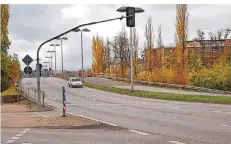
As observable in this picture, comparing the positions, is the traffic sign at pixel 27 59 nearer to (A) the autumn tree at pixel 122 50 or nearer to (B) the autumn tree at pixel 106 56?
(A) the autumn tree at pixel 122 50

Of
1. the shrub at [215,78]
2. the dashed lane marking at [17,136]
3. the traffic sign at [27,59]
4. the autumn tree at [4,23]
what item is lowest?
the dashed lane marking at [17,136]

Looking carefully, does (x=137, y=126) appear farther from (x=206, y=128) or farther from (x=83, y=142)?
(x=83, y=142)

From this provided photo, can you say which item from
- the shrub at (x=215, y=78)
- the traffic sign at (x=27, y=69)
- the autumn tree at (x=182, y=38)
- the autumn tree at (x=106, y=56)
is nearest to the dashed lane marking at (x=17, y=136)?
the traffic sign at (x=27, y=69)

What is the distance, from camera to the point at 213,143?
12.2m

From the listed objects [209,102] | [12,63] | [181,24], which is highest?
[181,24]

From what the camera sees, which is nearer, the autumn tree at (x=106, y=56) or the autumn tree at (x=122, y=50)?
the autumn tree at (x=122, y=50)

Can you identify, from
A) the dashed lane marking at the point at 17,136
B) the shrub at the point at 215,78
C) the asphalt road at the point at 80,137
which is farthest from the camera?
the shrub at the point at 215,78

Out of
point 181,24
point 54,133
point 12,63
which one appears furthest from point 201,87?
point 54,133

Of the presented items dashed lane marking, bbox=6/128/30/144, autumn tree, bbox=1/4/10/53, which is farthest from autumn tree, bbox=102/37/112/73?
dashed lane marking, bbox=6/128/30/144

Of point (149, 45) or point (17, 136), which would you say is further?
point (149, 45)

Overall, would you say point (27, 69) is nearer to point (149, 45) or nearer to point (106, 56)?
point (149, 45)

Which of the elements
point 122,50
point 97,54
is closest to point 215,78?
point 122,50

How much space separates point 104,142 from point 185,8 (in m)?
41.9

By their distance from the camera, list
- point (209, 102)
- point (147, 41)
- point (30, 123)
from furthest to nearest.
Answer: point (147, 41) < point (209, 102) < point (30, 123)
